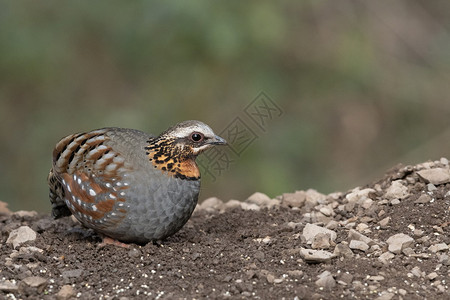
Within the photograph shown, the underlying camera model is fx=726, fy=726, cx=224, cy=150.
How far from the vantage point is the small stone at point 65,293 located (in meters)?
4.70

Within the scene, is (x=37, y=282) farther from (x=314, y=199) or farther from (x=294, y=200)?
(x=314, y=199)

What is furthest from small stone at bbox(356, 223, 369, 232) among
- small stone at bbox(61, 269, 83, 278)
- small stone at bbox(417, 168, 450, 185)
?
small stone at bbox(61, 269, 83, 278)

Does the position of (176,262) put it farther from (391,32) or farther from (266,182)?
(391,32)

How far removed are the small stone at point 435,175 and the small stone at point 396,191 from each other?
0.19 m

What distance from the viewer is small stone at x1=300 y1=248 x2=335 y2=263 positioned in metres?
5.07

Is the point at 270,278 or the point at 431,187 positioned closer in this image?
the point at 270,278

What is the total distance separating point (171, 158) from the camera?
5723mm

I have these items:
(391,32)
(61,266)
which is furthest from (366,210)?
(391,32)

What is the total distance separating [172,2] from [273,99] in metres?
2.14

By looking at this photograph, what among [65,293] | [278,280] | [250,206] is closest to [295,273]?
[278,280]

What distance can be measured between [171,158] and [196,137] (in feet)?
0.84

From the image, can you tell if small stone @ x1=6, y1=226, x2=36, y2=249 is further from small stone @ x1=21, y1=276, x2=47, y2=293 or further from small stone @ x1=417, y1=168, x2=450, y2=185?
small stone @ x1=417, y1=168, x2=450, y2=185

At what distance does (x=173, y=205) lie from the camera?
5590 millimetres

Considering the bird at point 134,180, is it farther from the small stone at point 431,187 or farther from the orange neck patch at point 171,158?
the small stone at point 431,187
